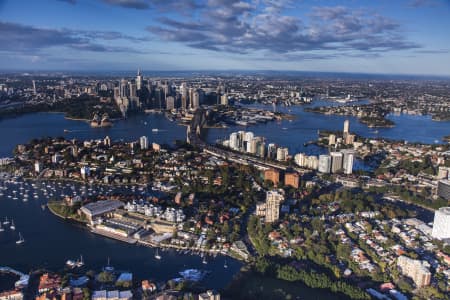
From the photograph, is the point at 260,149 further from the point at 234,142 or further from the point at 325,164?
the point at 325,164

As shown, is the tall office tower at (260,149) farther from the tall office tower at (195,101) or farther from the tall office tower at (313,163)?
the tall office tower at (195,101)

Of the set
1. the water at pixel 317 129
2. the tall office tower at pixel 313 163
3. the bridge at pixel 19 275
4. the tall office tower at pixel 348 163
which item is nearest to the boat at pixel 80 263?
the bridge at pixel 19 275

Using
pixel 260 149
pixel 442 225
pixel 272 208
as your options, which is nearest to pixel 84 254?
pixel 272 208

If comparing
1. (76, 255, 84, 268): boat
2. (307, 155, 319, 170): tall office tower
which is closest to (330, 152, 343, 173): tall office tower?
→ (307, 155, 319, 170): tall office tower

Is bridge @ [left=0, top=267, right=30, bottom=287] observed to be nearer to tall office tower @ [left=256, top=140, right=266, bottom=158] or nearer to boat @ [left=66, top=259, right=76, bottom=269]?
boat @ [left=66, top=259, right=76, bottom=269]

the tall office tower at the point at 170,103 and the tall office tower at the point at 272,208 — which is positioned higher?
the tall office tower at the point at 170,103

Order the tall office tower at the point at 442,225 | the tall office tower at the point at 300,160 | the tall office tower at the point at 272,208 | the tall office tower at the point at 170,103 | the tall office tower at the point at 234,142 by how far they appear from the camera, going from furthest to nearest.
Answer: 1. the tall office tower at the point at 170,103
2. the tall office tower at the point at 234,142
3. the tall office tower at the point at 300,160
4. the tall office tower at the point at 272,208
5. the tall office tower at the point at 442,225
